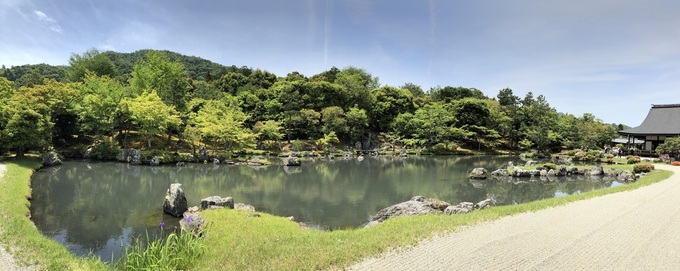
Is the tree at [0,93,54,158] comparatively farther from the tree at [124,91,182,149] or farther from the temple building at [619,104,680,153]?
the temple building at [619,104,680,153]

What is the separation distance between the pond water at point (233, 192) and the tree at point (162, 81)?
1228 centimetres

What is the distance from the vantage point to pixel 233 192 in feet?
56.3

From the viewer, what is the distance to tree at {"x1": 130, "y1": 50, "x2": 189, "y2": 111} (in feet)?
122

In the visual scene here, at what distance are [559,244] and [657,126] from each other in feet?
128

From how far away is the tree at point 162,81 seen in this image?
37.3 metres

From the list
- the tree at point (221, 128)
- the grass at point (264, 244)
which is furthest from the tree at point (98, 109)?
the grass at point (264, 244)

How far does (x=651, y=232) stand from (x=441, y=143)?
38.2 m

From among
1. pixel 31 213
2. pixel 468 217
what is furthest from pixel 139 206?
pixel 468 217

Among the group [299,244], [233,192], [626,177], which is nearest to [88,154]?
[233,192]

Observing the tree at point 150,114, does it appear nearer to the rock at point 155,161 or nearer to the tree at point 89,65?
the rock at point 155,161

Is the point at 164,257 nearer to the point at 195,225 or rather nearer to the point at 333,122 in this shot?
the point at 195,225

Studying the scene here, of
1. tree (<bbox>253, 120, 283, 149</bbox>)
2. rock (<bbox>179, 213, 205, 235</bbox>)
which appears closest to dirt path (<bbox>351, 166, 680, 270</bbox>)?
rock (<bbox>179, 213, 205, 235</bbox>)

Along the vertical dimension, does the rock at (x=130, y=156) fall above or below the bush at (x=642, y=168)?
below

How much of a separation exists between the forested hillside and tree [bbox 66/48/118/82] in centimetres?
14
